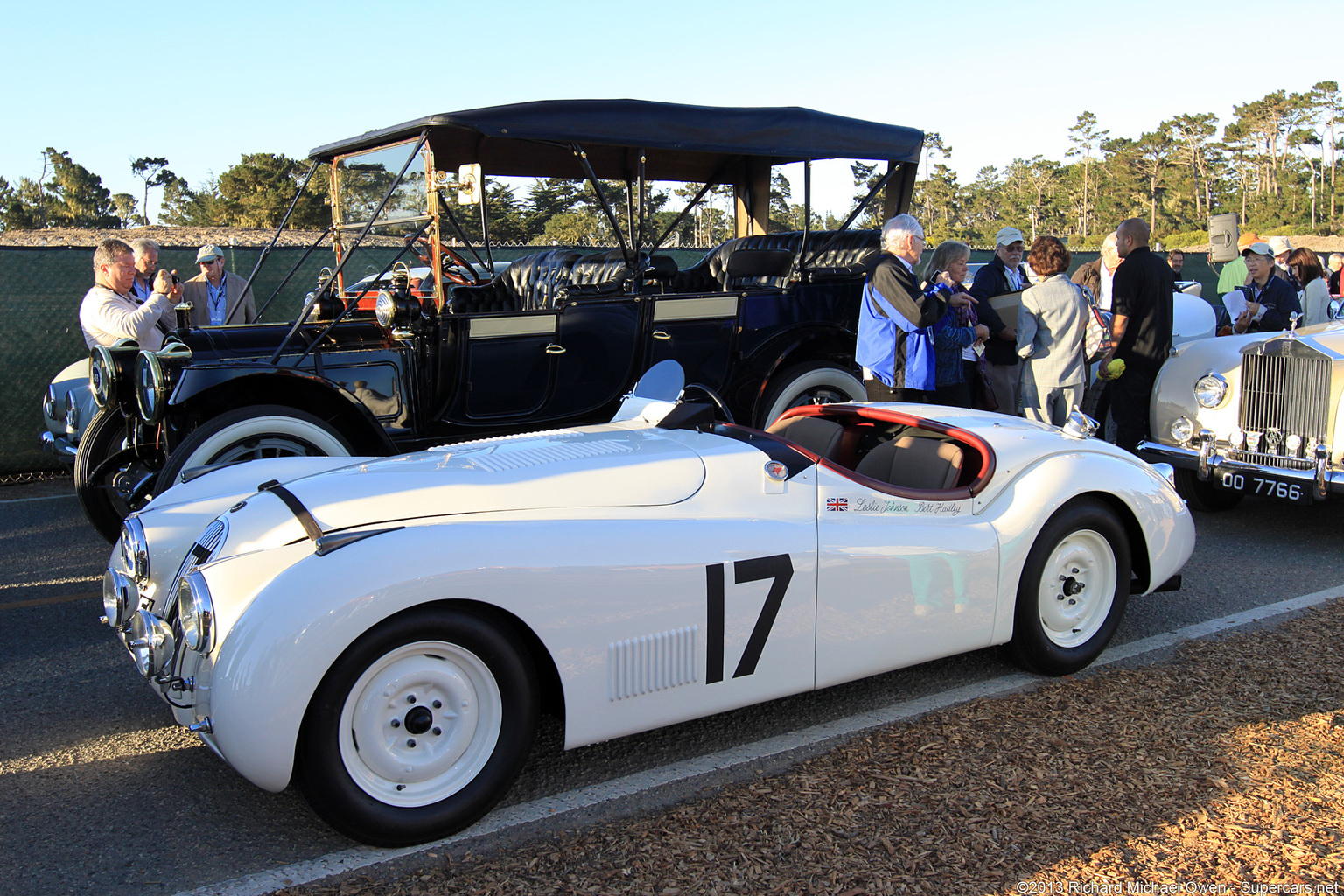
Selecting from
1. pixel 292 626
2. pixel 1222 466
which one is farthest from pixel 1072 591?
pixel 292 626

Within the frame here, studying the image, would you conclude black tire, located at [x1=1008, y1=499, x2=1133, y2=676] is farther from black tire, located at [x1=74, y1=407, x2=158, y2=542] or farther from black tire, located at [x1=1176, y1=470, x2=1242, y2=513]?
black tire, located at [x1=74, y1=407, x2=158, y2=542]

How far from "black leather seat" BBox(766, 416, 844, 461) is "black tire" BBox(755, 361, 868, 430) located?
6.92 feet

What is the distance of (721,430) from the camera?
129 inches

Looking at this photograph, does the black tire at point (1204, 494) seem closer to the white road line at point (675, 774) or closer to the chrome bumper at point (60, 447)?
the white road line at point (675, 774)

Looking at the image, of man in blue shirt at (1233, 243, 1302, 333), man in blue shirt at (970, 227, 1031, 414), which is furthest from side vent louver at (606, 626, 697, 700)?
man in blue shirt at (1233, 243, 1302, 333)

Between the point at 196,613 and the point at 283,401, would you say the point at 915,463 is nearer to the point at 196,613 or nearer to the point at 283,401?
A: the point at 196,613

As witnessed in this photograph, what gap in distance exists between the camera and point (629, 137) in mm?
5574

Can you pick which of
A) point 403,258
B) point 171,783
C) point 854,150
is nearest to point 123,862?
point 171,783

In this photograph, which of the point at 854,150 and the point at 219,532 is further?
the point at 854,150

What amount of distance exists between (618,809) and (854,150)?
16.6ft

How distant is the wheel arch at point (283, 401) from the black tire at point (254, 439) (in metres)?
0.10

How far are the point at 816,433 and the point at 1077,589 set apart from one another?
1154 mm

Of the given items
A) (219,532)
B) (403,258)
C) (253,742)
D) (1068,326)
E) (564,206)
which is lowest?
(253,742)

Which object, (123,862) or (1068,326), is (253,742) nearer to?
(123,862)
